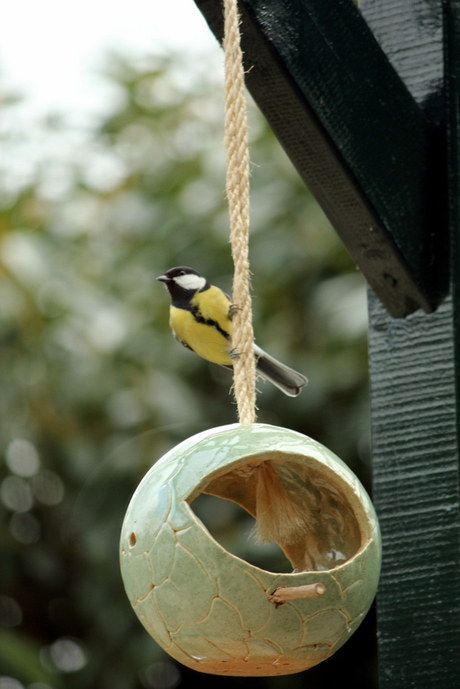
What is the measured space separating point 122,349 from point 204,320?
1.32 feet

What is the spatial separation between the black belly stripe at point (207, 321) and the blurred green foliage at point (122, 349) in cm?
28

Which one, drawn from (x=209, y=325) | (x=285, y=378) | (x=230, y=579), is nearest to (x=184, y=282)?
(x=209, y=325)

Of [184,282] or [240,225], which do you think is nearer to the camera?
[240,225]

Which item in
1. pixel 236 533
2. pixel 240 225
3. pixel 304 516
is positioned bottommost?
pixel 236 533

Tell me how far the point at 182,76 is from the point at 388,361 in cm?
188

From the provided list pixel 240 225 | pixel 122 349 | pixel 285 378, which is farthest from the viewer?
pixel 122 349

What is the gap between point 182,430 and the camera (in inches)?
88.5

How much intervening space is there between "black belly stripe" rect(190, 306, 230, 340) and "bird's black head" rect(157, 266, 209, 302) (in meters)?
0.05

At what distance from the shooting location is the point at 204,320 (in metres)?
1.95

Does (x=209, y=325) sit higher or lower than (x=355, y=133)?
lower

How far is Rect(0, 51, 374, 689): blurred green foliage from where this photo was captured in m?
2.18

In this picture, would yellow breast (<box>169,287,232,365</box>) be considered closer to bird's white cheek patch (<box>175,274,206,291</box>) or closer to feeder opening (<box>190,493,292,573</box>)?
bird's white cheek patch (<box>175,274,206,291</box>)

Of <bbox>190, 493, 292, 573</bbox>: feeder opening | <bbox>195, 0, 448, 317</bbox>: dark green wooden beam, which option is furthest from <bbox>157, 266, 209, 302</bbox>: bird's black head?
<bbox>195, 0, 448, 317</bbox>: dark green wooden beam

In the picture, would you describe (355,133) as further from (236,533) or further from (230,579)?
(236,533)
